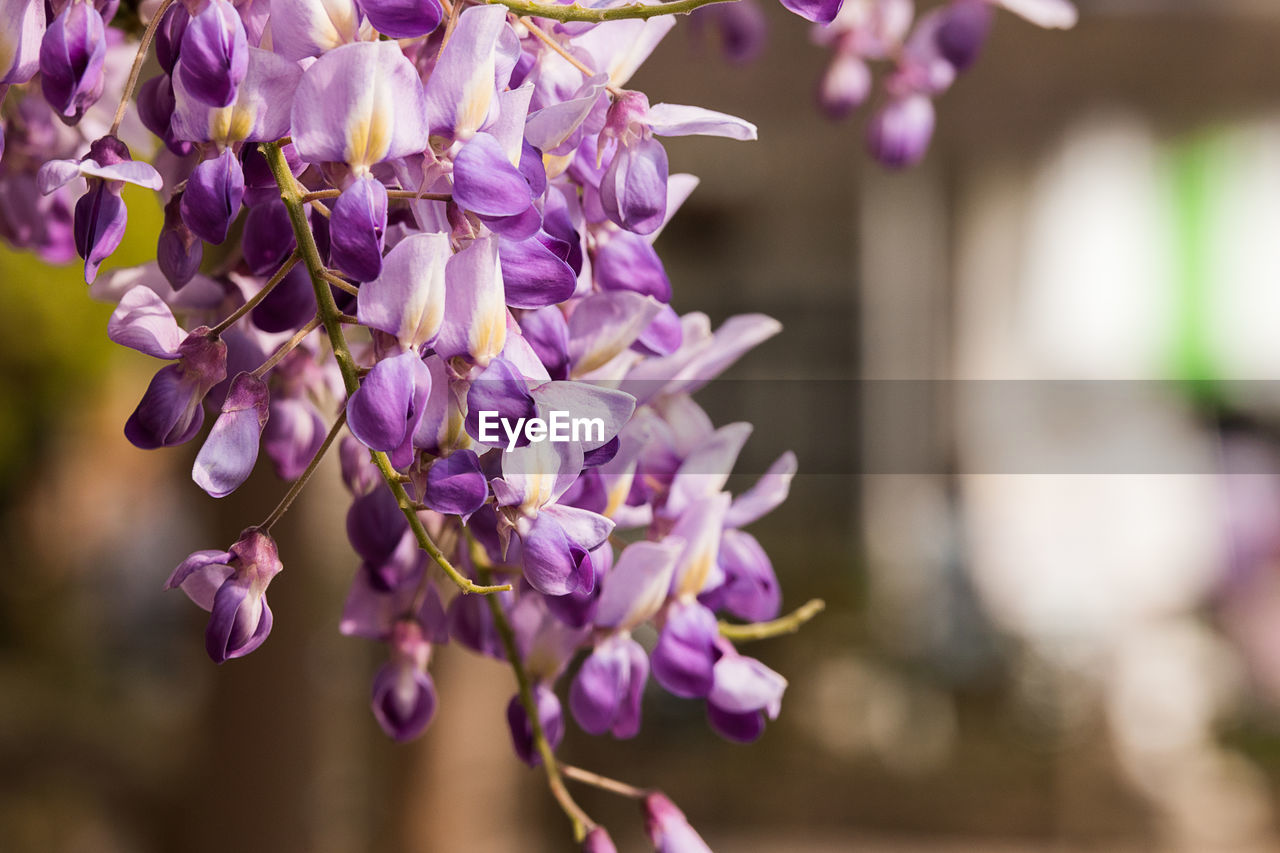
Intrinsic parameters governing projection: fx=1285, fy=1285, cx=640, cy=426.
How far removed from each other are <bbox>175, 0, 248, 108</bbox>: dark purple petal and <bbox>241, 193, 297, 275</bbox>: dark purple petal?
0.22 feet

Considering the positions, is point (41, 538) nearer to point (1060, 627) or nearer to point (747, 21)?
point (1060, 627)

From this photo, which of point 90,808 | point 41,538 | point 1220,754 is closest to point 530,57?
point 90,808

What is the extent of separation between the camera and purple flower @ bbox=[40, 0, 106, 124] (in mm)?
373

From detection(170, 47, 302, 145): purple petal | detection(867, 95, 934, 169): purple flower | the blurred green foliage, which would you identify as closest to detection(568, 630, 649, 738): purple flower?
detection(170, 47, 302, 145): purple petal

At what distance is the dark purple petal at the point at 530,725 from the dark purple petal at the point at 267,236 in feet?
0.62

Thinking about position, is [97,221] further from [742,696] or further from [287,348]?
[742,696]

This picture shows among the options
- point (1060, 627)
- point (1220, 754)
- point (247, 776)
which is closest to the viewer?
point (247, 776)

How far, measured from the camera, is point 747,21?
32.6 inches

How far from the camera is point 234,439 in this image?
377 mm

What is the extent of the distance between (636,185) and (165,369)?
0.15 metres

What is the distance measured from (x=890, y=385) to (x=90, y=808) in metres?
4.36

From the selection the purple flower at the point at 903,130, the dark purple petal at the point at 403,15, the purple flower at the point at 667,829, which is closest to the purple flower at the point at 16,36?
the dark purple petal at the point at 403,15

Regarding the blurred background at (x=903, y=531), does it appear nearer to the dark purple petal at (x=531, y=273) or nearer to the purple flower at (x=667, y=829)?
the purple flower at (x=667, y=829)

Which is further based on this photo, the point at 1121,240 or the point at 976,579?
the point at 1121,240
